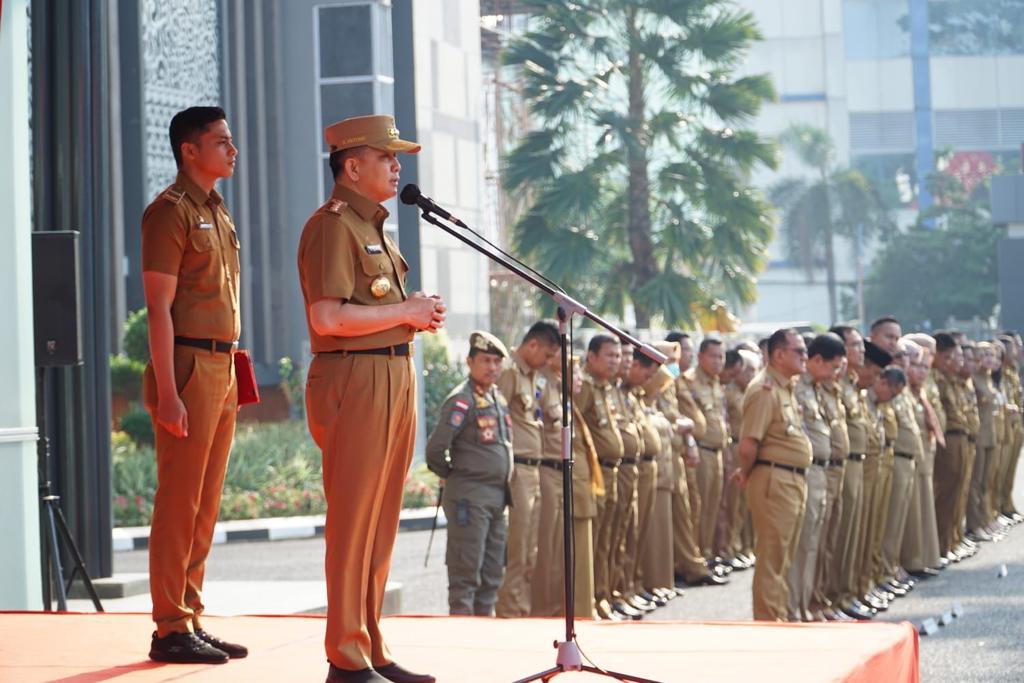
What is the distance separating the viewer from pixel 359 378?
15.8ft

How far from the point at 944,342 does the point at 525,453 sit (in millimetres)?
7300

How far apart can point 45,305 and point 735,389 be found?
760cm

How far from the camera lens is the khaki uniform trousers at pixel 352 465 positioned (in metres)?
4.79

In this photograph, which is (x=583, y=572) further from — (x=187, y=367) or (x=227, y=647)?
(x=187, y=367)

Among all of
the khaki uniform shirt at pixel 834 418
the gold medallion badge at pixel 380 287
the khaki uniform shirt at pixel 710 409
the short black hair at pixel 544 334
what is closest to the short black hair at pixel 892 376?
the khaki uniform shirt at pixel 834 418

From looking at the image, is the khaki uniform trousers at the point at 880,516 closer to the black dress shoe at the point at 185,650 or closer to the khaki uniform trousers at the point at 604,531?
the khaki uniform trousers at the point at 604,531

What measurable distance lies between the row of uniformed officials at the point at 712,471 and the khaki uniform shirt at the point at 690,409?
0.02m

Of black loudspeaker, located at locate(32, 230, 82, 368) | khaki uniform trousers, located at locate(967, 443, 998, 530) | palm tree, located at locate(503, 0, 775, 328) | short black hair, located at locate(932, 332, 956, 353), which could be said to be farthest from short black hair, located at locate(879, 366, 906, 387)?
palm tree, located at locate(503, 0, 775, 328)

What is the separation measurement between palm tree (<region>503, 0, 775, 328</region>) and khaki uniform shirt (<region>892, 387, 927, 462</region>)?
1284 centimetres

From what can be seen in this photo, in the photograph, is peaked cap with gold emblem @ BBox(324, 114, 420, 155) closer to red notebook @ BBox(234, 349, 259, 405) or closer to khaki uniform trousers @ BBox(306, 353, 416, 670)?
khaki uniform trousers @ BBox(306, 353, 416, 670)

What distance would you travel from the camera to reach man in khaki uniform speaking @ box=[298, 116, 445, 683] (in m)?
4.76

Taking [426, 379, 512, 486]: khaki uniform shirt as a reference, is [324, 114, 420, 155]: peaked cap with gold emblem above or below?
above

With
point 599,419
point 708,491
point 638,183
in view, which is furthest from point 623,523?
point 638,183

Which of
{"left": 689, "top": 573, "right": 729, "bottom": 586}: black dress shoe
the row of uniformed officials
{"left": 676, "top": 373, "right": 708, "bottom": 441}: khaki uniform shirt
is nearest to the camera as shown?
the row of uniformed officials
